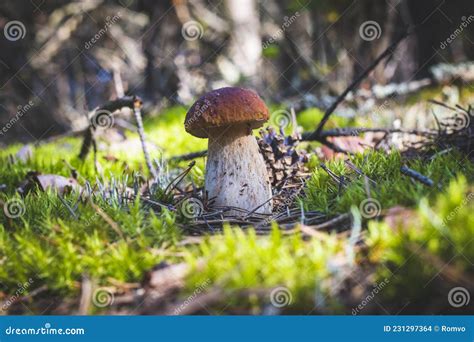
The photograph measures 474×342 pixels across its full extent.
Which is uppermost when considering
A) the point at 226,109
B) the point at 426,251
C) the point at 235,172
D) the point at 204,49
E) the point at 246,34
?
the point at 204,49

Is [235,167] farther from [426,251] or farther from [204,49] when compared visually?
[204,49]

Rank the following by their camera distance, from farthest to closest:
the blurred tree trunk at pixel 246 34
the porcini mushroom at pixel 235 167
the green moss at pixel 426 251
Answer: the blurred tree trunk at pixel 246 34
the porcini mushroom at pixel 235 167
the green moss at pixel 426 251

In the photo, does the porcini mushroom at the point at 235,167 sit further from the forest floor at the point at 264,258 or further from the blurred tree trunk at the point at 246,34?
the blurred tree trunk at the point at 246,34

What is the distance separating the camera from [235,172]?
2.00 metres

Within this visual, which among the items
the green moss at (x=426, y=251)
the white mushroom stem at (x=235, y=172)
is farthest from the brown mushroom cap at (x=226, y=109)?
the green moss at (x=426, y=251)

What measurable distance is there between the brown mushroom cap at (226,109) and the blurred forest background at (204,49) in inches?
122

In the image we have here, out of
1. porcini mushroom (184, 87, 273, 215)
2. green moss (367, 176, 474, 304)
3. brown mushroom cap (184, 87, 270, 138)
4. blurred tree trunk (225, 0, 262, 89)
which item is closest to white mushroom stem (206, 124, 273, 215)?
porcini mushroom (184, 87, 273, 215)

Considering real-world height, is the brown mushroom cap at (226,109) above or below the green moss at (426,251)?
above

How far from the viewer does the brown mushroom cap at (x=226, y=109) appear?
178cm

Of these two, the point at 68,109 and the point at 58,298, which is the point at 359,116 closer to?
the point at 58,298

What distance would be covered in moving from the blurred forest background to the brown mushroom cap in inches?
122

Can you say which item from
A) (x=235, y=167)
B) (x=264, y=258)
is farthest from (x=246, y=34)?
(x=264, y=258)

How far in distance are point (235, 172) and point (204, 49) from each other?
590 cm

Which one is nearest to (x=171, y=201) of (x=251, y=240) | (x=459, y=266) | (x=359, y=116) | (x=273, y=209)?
(x=273, y=209)
